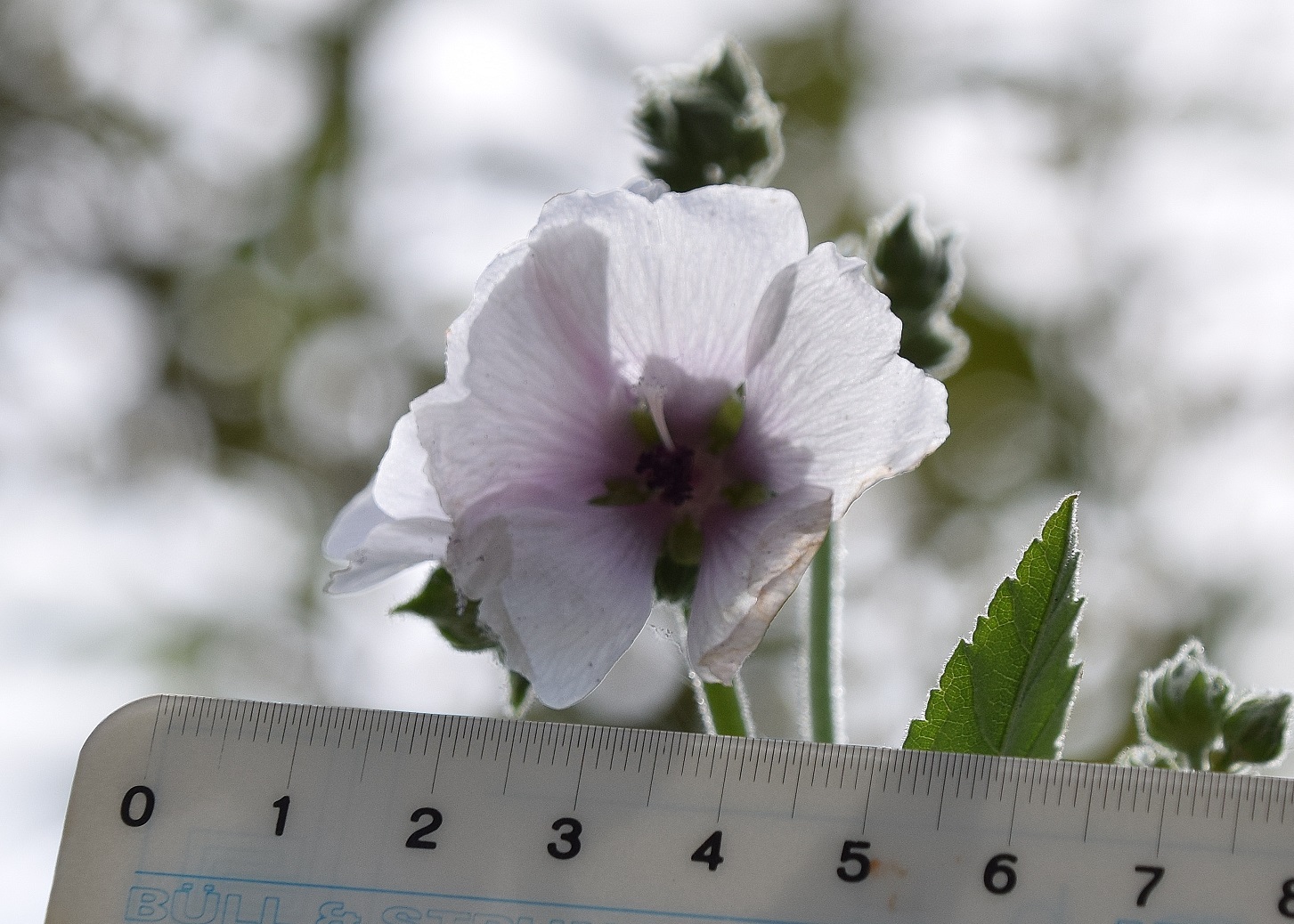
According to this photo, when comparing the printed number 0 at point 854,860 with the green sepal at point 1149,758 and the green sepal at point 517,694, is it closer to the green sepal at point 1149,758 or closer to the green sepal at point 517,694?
the green sepal at point 517,694

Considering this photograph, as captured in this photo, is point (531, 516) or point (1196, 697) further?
point (1196, 697)

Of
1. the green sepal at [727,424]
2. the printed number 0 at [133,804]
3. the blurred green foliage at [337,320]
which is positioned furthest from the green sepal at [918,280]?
the blurred green foliage at [337,320]

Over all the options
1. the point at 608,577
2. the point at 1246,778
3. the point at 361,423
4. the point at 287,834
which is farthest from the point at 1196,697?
the point at 361,423

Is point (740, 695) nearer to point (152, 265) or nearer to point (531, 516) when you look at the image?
point (531, 516)

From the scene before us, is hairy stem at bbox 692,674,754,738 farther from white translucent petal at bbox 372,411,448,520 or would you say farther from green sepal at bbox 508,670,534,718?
white translucent petal at bbox 372,411,448,520

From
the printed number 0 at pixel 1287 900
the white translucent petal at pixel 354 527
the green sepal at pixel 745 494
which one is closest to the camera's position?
the printed number 0 at pixel 1287 900

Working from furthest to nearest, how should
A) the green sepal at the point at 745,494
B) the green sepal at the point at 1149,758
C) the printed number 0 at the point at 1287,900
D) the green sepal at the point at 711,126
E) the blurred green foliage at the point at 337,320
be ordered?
the blurred green foliage at the point at 337,320 → the green sepal at the point at 711,126 → the green sepal at the point at 1149,758 → the green sepal at the point at 745,494 → the printed number 0 at the point at 1287,900
